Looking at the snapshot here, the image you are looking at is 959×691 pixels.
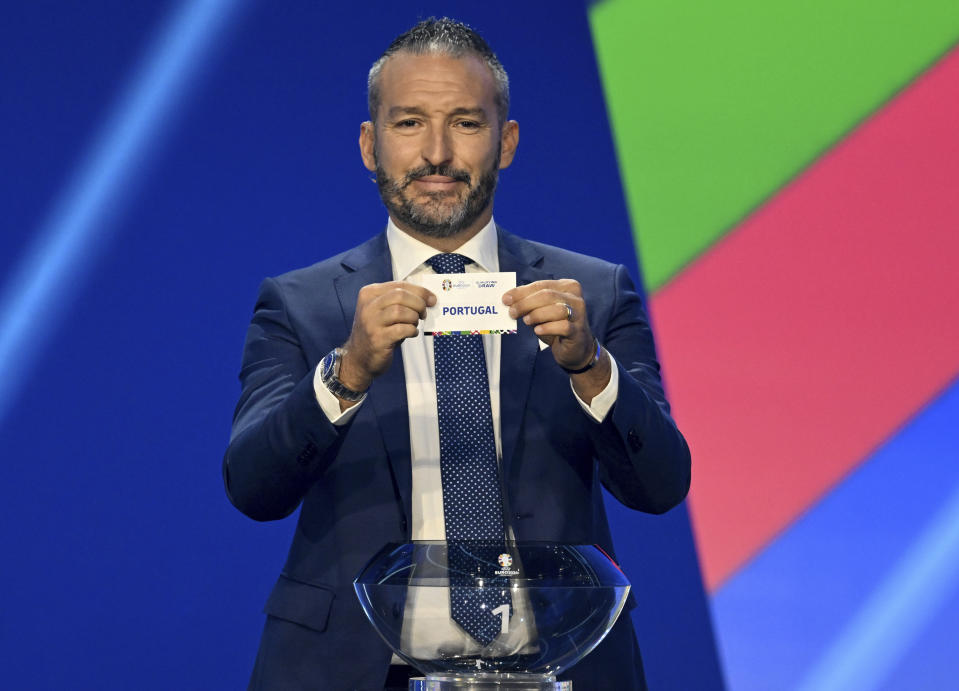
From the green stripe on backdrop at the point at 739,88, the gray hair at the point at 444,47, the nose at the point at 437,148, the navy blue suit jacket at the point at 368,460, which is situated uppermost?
the green stripe on backdrop at the point at 739,88

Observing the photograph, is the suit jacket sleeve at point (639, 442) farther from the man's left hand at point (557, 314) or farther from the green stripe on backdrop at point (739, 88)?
the green stripe on backdrop at point (739, 88)

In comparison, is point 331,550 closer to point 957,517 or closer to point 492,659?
point 492,659

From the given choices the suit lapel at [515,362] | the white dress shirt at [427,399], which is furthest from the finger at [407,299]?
the suit lapel at [515,362]

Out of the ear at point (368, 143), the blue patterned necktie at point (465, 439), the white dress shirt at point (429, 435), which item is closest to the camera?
the white dress shirt at point (429, 435)

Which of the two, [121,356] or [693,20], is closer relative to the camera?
[121,356]

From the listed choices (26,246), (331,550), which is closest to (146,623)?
(26,246)

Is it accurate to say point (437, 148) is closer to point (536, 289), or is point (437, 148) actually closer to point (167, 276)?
point (536, 289)

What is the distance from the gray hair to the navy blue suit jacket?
29cm

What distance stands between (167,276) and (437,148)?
1.34 m

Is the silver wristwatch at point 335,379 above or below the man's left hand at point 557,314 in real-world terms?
below

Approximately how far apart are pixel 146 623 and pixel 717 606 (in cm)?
150

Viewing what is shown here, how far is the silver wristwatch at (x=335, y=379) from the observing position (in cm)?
158

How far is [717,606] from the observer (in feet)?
10.5

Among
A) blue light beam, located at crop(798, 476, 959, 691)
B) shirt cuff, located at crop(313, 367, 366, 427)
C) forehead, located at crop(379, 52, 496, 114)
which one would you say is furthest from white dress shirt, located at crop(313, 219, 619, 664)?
blue light beam, located at crop(798, 476, 959, 691)
